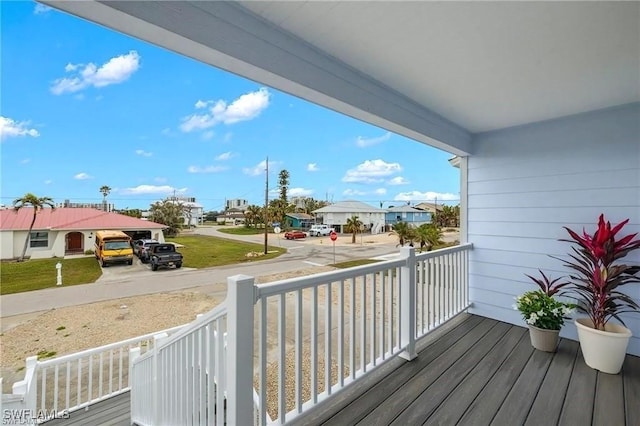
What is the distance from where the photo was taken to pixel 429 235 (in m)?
4.54

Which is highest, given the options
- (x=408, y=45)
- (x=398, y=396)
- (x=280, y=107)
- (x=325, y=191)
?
(x=280, y=107)

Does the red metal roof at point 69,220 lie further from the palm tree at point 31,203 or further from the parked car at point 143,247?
the parked car at point 143,247

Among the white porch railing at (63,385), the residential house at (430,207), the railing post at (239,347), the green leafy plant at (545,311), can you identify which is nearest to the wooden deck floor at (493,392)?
the green leafy plant at (545,311)

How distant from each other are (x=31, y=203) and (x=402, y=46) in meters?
3.63

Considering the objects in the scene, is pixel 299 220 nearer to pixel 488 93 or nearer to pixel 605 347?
pixel 488 93

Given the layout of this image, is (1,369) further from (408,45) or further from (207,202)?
(408,45)

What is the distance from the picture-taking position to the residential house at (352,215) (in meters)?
5.18

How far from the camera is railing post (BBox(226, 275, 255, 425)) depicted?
107 cm

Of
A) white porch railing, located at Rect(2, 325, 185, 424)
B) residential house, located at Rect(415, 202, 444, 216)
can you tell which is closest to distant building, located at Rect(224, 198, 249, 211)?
white porch railing, located at Rect(2, 325, 185, 424)

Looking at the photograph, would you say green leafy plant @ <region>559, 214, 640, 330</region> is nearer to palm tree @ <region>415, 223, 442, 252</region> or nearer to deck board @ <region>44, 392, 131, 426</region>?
palm tree @ <region>415, 223, 442, 252</region>

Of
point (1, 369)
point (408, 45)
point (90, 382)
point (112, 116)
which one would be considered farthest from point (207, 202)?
point (408, 45)

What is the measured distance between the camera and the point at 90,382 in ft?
9.60

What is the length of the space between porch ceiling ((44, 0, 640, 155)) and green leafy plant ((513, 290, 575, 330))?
1.70 m

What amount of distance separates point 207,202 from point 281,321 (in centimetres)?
315
